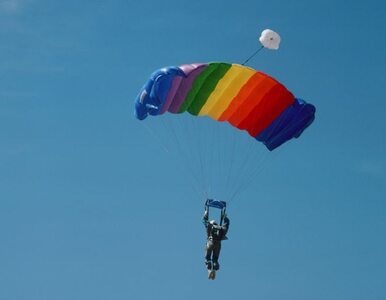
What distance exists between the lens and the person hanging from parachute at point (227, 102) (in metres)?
27.7

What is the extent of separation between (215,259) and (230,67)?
5215 mm

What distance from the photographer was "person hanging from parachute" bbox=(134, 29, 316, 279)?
90.9ft

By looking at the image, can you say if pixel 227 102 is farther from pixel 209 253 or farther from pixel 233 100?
pixel 209 253

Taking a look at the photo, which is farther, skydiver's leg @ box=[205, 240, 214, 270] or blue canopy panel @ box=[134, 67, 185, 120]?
skydiver's leg @ box=[205, 240, 214, 270]

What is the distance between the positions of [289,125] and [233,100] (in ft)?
5.67

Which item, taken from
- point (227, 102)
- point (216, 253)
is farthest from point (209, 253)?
point (227, 102)

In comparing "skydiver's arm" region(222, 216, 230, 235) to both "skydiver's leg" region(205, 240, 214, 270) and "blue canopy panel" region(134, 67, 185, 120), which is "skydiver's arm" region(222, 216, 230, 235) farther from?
"blue canopy panel" region(134, 67, 185, 120)

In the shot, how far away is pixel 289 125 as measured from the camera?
95.2 feet

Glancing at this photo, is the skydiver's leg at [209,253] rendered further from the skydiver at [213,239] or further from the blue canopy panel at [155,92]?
the blue canopy panel at [155,92]

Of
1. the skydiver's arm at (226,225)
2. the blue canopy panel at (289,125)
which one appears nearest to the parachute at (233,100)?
the blue canopy panel at (289,125)

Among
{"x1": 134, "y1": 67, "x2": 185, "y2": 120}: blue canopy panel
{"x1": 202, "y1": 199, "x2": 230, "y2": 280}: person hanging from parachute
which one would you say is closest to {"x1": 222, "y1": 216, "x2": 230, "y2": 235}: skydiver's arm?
{"x1": 202, "y1": 199, "x2": 230, "y2": 280}: person hanging from parachute

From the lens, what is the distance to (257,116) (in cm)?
2900

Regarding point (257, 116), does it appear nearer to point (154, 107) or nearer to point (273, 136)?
point (273, 136)

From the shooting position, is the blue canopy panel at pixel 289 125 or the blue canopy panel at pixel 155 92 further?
the blue canopy panel at pixel 289 125
